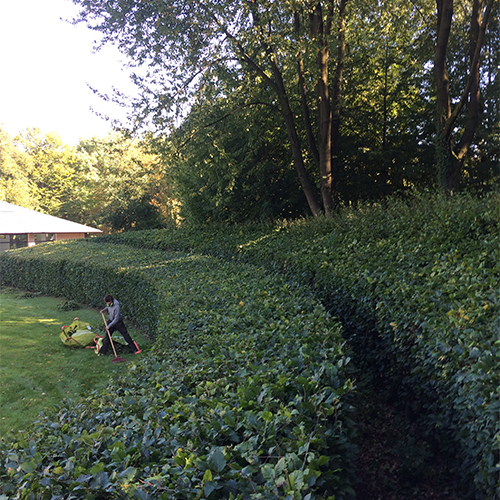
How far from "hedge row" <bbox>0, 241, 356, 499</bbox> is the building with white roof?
2310 centimetres

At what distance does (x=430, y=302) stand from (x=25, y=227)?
2604cm

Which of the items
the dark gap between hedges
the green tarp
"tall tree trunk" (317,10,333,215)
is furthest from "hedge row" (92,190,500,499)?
the green tarp

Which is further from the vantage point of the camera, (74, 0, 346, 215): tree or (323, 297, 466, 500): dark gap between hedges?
(74, 0, 346, 215): tree

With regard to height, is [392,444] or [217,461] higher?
[217,461]

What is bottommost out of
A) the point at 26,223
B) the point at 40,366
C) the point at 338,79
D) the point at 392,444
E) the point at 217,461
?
the point at 40,366

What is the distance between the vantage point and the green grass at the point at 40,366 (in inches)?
267

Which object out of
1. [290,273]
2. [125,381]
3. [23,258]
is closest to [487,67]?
[290,273]

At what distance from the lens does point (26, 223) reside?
82.4ft

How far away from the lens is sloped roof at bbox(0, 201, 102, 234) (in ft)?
78.4

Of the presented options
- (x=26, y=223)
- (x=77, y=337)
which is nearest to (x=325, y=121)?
(x=77, y=337)

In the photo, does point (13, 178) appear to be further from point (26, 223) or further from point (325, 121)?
point (325, 121)

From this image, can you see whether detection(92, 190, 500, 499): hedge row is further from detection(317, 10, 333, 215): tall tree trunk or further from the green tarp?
the green tarp

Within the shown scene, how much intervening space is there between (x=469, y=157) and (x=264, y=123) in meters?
8.18

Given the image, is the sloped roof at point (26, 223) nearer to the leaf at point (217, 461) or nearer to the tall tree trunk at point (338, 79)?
the tall tree trunk at point (338, 79)
